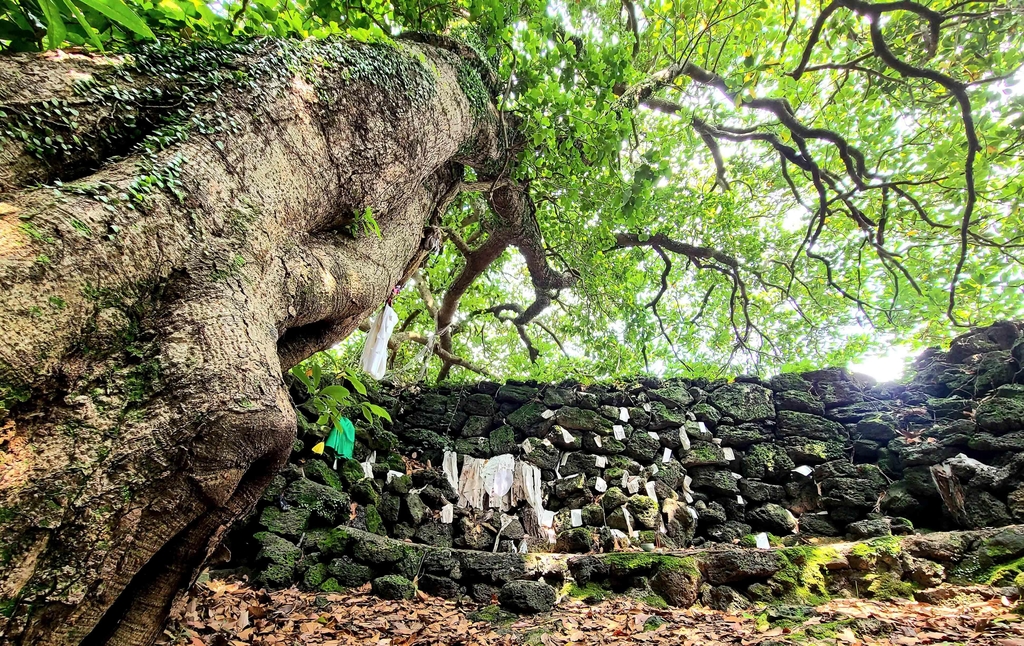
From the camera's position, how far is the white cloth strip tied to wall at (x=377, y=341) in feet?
12.6

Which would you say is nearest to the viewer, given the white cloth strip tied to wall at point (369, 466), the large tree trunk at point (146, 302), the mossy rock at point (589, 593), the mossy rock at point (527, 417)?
the large tree trunk at point (146, 302)

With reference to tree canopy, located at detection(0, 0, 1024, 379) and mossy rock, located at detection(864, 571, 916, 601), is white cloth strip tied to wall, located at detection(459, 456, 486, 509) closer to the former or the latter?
tree canopy, located at detection(0, 0, 1024, 379)

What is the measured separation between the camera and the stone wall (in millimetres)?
4184

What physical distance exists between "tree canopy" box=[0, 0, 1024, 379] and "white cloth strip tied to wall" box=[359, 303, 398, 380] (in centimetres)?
91

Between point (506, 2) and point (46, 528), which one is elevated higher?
point (506, 2)

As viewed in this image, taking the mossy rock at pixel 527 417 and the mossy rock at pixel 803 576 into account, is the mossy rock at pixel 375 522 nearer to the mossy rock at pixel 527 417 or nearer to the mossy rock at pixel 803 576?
the mossy rock at pixel 527 417

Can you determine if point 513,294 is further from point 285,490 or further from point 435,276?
point 285,490

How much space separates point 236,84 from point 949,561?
560 cm

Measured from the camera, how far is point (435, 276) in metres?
6.40

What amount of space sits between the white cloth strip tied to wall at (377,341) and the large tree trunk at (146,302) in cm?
212

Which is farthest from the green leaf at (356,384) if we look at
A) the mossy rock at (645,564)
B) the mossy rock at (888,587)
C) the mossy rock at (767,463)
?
the mossy rock at (767,463)

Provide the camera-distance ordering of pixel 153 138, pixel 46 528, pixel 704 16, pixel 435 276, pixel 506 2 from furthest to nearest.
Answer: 1. pixel 435 276
2. pixel 704 16
3. pixel 506 2
4. pixel 153 138
5. pixel 46 528

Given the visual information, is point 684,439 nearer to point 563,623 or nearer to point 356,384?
point 563,623

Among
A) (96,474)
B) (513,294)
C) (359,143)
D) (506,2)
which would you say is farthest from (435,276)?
(96,474)
